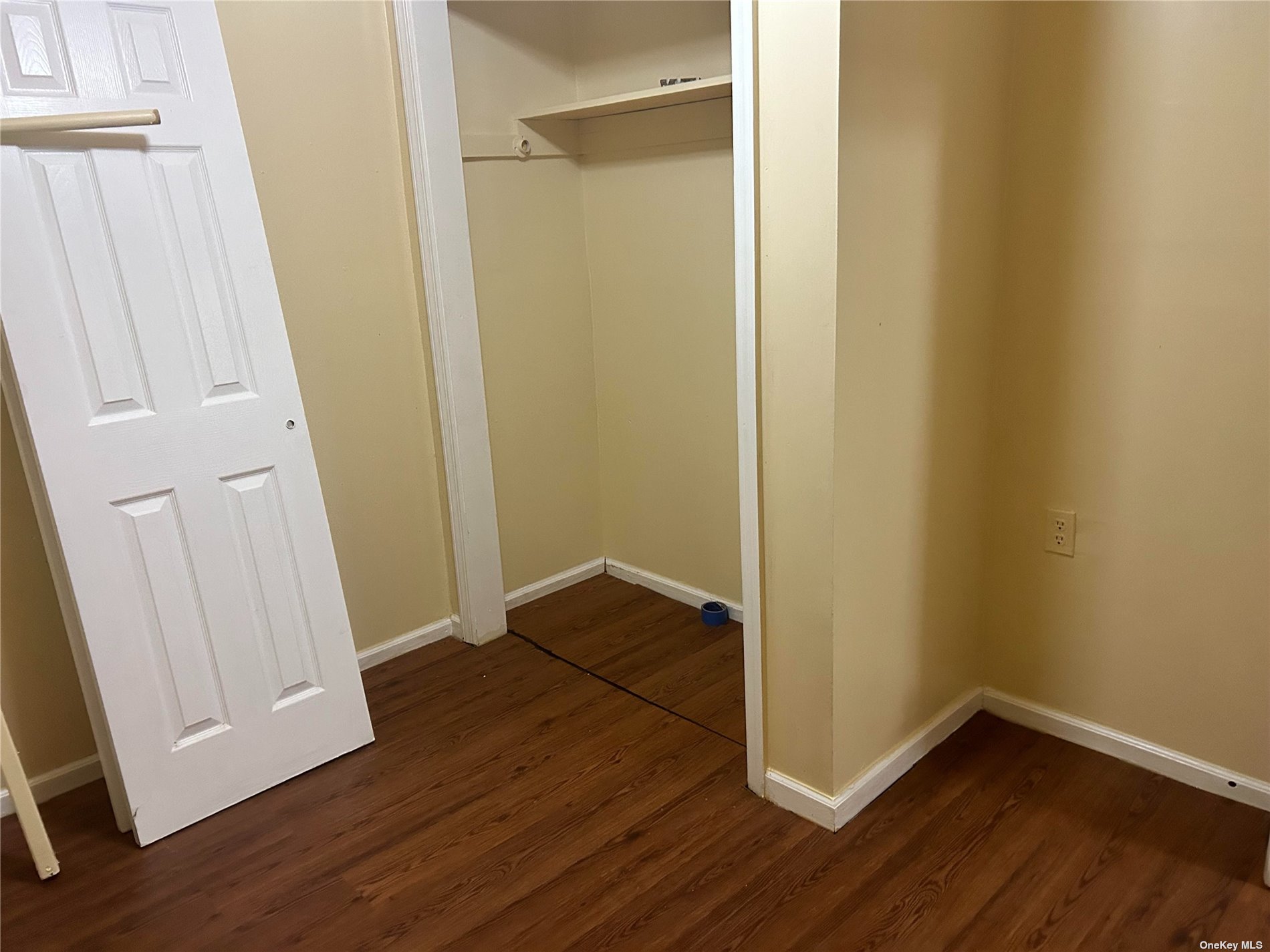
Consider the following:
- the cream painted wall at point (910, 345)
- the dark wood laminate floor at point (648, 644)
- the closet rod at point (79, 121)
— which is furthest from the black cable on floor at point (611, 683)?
the closet rod at point (79, 121)

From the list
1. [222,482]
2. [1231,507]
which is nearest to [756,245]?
[1231,507]

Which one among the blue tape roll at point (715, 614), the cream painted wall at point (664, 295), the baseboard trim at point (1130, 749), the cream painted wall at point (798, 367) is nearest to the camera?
the cream painted wall at point (798, 367)

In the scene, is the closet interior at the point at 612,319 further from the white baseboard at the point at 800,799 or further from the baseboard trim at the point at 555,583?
the white baseboard at the point at 800,799

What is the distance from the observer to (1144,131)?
1.89 m

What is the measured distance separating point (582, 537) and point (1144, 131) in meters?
2.24

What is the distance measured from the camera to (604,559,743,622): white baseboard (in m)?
3.11

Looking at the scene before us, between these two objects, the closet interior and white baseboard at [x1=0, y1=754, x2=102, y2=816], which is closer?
white baseboard at [x1=0, y1=754, x2=102, y2=816]

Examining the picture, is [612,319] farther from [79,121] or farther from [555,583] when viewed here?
[79,121]

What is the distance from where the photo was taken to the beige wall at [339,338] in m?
2.25

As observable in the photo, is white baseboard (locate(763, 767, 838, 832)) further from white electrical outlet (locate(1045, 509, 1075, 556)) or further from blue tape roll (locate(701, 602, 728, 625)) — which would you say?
blue tape roll (locate(701, 602, 728, 625))

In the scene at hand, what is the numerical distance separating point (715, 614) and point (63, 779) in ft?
6.21

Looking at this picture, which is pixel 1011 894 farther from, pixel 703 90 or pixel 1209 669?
pixel 703 90

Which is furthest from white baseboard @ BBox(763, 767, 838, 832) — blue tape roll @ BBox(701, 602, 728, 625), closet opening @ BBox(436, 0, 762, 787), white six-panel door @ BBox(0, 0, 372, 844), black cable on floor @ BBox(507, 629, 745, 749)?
white six-panel door @ BBox(0, 0, 372, 844)

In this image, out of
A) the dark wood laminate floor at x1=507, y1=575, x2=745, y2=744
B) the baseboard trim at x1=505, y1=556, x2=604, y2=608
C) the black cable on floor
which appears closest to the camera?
the black cable on floor
